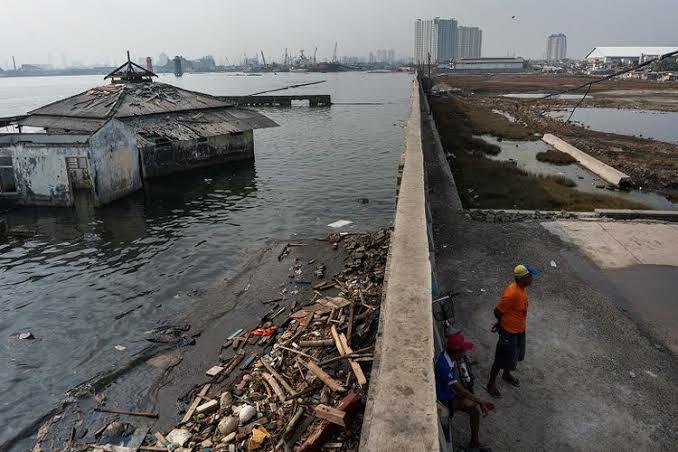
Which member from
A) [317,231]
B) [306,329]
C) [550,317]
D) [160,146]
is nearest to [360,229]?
[317,231]

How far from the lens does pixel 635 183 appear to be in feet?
71.4

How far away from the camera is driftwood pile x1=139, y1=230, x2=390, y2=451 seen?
22.7 feet

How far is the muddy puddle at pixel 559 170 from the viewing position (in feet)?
64.4

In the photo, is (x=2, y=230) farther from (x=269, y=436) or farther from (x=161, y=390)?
(x=269, y=436)

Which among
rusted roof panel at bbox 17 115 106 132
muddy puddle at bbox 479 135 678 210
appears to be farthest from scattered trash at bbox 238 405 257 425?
rusted roof panel at bbox 17 115 106 132

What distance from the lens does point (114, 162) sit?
75.7 feet

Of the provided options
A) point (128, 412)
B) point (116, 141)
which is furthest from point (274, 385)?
point (116, 141)

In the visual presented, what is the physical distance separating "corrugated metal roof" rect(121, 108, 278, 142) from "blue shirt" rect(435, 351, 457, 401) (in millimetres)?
25101

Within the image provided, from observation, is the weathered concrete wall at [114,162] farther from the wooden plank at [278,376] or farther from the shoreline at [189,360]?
the wooden plank at [278,376]

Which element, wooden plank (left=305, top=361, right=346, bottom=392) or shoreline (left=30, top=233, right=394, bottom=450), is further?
shoreline (left=30, top=233, right=394, bottom=450)

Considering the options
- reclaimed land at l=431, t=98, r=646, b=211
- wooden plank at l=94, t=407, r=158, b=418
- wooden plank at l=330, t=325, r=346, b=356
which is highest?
reclaimed land at l=431, t=98, r=646, b=211

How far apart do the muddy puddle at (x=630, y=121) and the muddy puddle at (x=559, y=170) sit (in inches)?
480

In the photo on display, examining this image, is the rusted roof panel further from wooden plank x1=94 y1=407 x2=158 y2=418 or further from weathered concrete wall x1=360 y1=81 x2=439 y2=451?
weathered concrete wall x1=360 y1=81 x2=439 y2=451

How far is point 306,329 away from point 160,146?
21.3m
